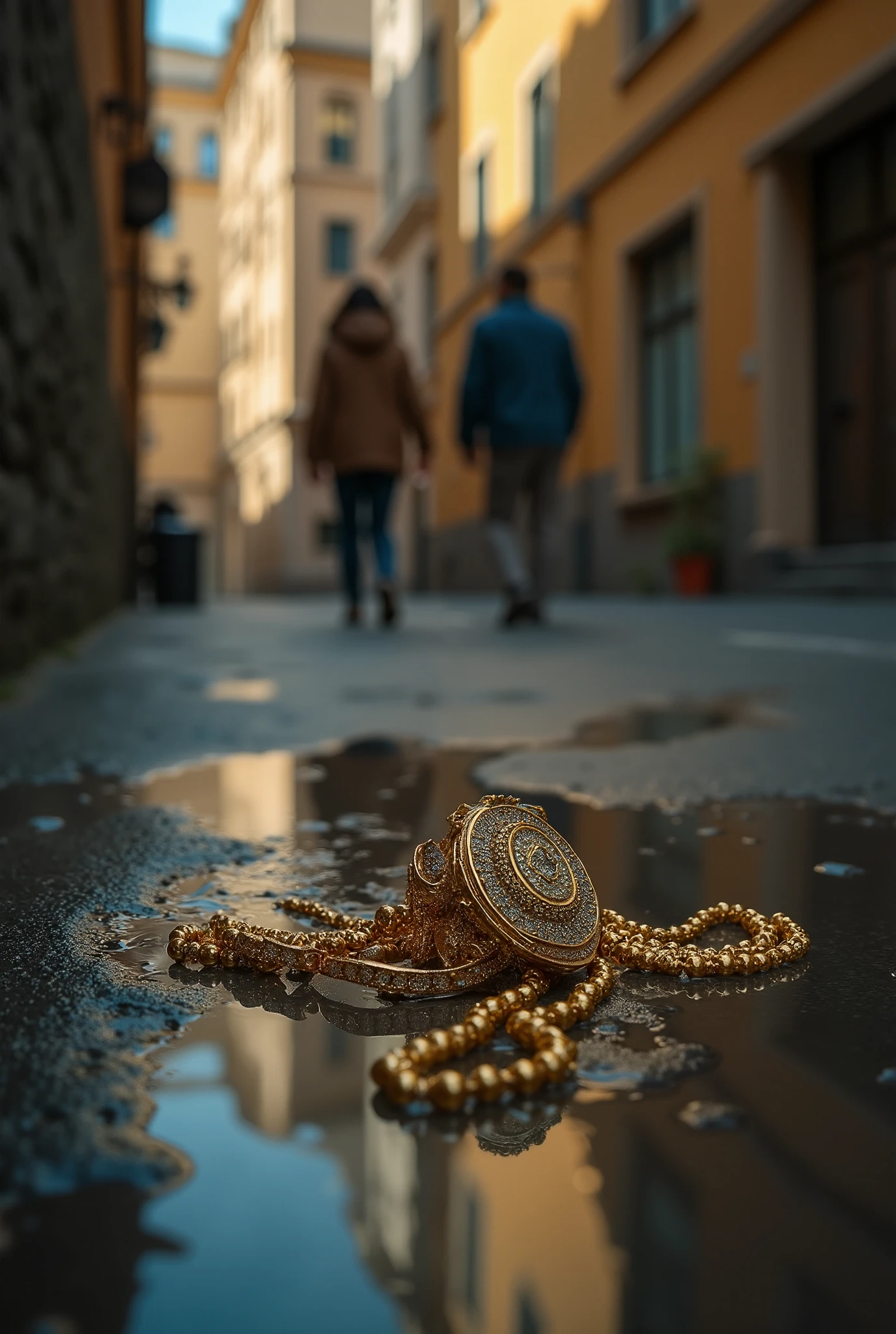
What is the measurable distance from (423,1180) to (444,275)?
2140 cm

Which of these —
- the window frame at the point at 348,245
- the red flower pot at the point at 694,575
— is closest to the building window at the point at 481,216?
the red flower pot at the point at 694,575

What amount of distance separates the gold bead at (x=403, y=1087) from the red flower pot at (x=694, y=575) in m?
11.1

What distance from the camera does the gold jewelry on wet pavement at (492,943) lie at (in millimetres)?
1115

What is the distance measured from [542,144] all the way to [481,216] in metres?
2.70

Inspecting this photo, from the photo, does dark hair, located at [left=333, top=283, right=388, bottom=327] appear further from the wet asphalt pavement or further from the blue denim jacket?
the wet asphalt pavement

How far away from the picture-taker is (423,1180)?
86 cm

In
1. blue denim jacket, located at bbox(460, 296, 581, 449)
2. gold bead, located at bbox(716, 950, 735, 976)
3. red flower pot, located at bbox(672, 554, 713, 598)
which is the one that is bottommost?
gold bead, located at bbox(716, 950, 735, 976)

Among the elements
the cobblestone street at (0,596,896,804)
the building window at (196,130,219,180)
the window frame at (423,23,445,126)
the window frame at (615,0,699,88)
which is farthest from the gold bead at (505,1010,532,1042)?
the building window at (196,130,219,180)

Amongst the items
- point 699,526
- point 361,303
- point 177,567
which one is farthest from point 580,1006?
point 177,567

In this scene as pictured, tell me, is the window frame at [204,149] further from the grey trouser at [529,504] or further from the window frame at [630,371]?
the grey trouser at [529,504]

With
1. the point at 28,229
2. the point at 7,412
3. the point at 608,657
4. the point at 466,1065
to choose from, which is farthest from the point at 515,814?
the point at 608,657

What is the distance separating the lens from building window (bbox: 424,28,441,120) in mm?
21359

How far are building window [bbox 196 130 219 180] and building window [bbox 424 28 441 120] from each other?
2442 cm

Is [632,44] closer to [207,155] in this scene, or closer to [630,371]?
[630,371]
